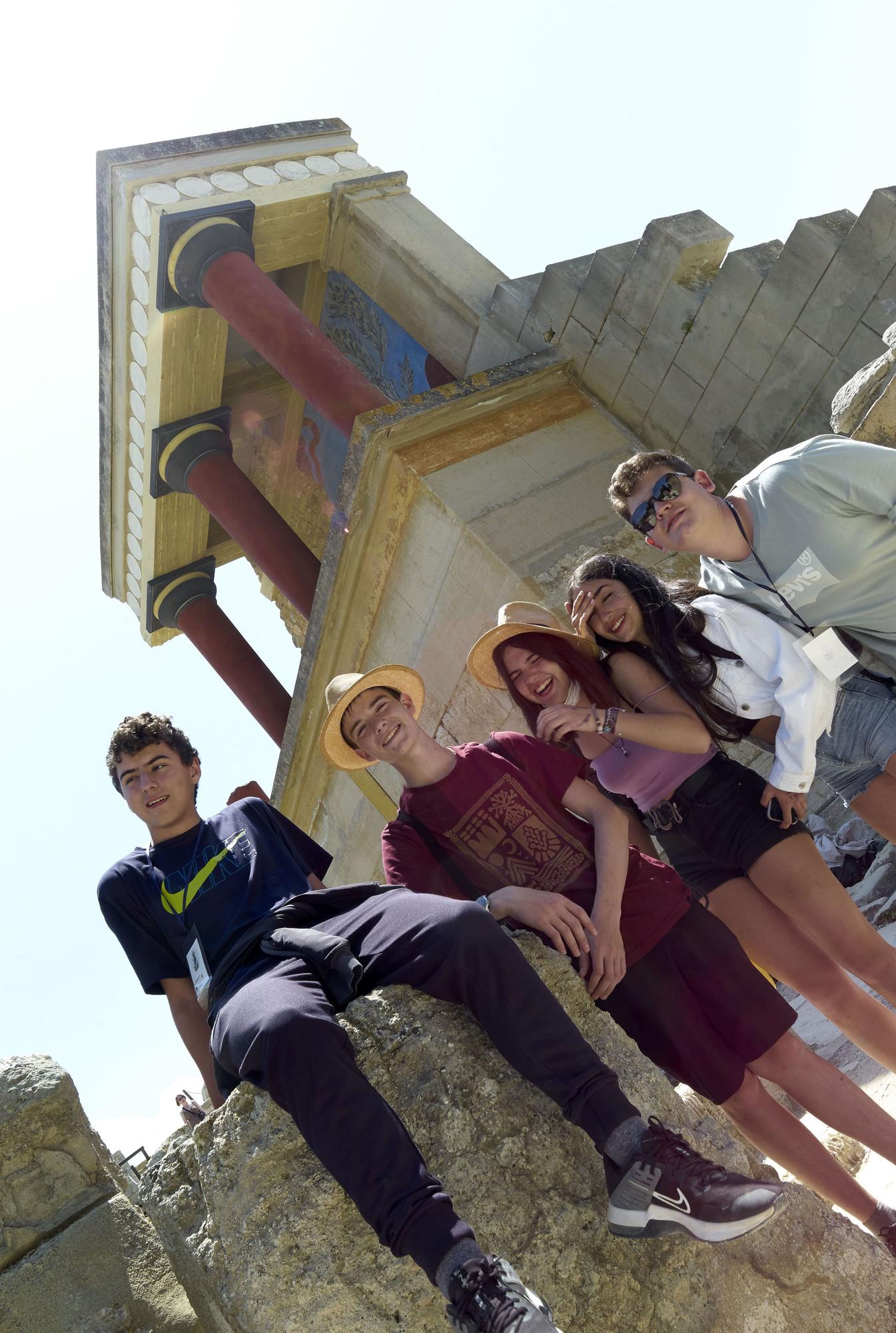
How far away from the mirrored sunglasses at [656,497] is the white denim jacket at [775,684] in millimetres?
294

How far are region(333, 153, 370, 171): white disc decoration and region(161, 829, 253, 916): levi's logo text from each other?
7683mm

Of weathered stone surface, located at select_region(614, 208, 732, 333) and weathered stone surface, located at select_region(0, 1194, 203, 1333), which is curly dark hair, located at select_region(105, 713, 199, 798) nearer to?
weathered stone surface, located at select_region(0, 1194, 203, 1333)

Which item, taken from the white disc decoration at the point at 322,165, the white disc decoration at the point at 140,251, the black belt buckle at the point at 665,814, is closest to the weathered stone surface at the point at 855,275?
the black belt buckle at the point at 665,814

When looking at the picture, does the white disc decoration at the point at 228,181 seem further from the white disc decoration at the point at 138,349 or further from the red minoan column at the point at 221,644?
the red minoan column at the point at 221,644

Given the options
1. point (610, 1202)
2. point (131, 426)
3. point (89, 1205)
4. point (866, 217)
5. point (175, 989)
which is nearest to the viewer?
point (610, 1202)

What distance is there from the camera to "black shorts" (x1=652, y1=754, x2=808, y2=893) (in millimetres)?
3031

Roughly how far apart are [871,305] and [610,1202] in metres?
4.83

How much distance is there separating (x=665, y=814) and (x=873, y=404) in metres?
1.92

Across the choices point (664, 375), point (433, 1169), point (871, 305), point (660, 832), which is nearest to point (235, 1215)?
point (433, 1169)

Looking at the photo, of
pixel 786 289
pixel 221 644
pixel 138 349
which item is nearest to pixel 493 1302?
pixel 786 289

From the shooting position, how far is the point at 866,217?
5.30m

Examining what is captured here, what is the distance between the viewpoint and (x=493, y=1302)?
185 cm

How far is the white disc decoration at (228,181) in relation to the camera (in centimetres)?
823

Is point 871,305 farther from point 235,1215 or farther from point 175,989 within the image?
point 235,1215
